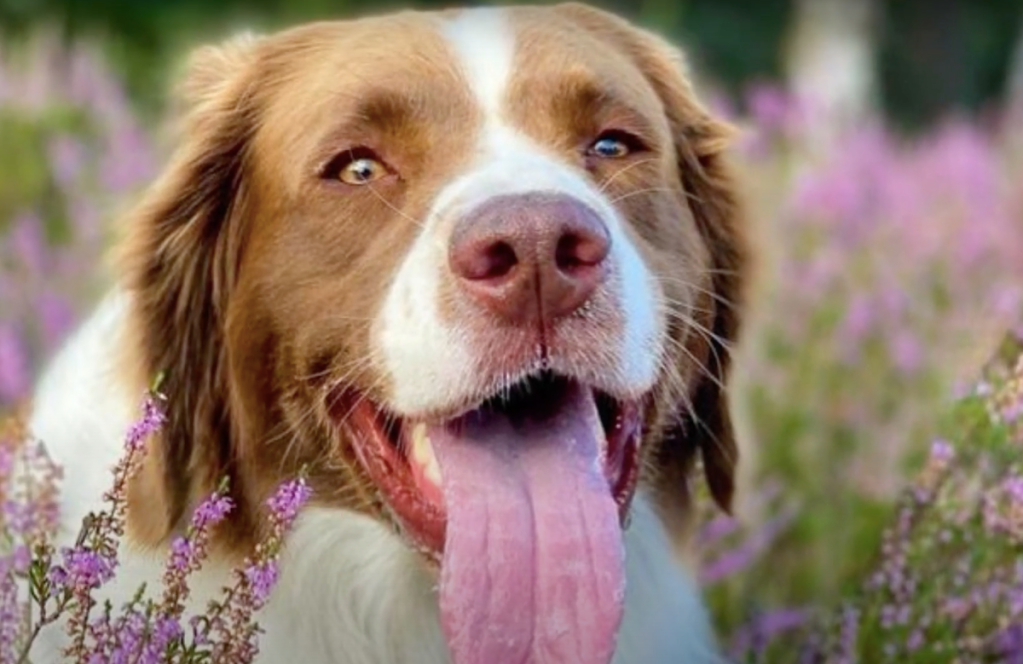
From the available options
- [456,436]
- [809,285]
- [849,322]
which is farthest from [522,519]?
[809,285]

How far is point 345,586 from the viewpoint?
13.9 ft

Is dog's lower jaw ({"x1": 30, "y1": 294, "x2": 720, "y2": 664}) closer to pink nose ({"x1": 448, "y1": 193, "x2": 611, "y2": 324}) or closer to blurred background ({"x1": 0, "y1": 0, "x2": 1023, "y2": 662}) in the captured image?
blurred background ({"x1": 0, "y1": 0, "x2": 1023, "y2": 662})

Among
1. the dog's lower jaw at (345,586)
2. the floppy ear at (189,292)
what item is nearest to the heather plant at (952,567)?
the dog's lower jaw at (345,586)

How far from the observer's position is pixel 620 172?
4.16 m

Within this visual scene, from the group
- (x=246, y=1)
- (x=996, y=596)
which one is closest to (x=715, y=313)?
(x=996, y=596)

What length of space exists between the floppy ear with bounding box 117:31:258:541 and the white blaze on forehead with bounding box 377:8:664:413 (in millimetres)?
537

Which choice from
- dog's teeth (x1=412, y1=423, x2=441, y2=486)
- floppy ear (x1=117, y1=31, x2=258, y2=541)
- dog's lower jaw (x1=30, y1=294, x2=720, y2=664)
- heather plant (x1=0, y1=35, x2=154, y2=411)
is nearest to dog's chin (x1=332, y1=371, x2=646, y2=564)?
dog's teeth (x1=412, y1=423, x2=441, y2=486)

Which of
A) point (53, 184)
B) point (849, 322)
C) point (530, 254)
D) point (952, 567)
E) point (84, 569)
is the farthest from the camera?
point (53, 184)

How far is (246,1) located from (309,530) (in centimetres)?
2309

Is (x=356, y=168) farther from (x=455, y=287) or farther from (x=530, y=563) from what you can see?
(x=530, y=563)

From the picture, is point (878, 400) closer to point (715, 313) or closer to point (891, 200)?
point (891, 200)

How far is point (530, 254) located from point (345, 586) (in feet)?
3.16

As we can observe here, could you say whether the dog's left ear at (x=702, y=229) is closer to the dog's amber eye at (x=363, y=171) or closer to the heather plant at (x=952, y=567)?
the heather plant at (x=952, y=567)

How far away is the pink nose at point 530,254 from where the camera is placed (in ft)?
11.6
